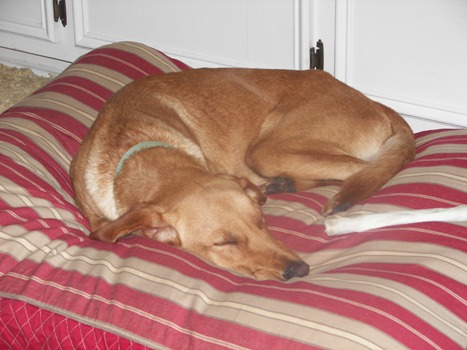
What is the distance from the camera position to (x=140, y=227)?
138 inches

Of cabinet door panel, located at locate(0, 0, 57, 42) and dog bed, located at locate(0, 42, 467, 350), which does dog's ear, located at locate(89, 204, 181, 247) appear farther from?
cabinet door panel, located at locate(0, 0, 57, 42)

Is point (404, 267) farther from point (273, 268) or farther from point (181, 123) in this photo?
point (181, 123)

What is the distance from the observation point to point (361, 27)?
17.1 ft

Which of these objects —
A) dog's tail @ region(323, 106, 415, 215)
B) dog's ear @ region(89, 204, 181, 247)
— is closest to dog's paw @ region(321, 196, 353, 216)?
dog's tail @ region(323, 106, 415, 215)

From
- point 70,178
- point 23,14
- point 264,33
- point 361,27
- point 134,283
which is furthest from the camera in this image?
point 23,14

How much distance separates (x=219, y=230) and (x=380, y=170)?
38.2 inches

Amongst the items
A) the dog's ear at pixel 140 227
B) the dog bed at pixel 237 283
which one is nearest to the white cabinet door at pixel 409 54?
the dog bed at pixel 237 283

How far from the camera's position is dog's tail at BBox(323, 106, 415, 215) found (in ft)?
12.5

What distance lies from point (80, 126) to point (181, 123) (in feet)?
2.02

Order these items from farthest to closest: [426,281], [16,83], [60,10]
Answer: [16,83]
[60,10]
[426,281]

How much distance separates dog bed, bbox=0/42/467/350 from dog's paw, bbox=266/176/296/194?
0.11 metres

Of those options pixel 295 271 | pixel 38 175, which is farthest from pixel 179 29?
pixel 295 271

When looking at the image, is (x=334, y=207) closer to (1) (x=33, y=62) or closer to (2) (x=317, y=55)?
(2) (x=317, y=55)

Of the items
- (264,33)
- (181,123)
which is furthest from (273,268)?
(264,33)
